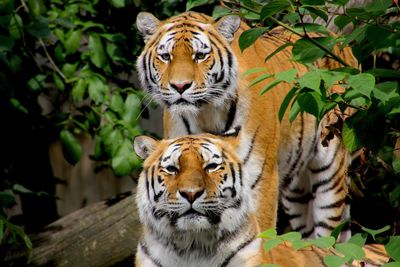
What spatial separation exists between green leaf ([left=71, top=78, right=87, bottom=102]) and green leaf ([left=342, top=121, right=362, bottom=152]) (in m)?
2.65

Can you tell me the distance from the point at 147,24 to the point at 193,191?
1366mm

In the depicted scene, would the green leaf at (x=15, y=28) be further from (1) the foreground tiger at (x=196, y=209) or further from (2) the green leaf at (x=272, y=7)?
(2) the green leaf at (x=272, y=7)

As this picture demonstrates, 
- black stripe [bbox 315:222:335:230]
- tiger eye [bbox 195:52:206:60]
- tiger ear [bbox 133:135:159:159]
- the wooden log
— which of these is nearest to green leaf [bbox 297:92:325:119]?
tiger ear [bbox 133:135:159:159]

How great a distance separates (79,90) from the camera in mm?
5941

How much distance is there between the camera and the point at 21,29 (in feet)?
19.2

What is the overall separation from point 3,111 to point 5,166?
0.49 metres

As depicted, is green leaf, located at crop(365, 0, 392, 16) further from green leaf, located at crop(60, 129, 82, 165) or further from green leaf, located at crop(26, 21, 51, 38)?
green leaf, located at crop(60, 129, 82, 165)

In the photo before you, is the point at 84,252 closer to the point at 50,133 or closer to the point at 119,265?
the point at 119,265

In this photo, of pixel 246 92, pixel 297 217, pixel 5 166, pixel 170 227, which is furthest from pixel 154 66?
pixel 5 166

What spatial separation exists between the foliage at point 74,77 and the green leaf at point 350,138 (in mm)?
2391

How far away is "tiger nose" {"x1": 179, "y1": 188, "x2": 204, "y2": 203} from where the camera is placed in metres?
3.80

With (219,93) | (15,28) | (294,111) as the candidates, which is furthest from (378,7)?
(15,28)

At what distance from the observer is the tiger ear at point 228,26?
4883 mm

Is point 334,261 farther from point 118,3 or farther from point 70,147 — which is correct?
point 118,3
